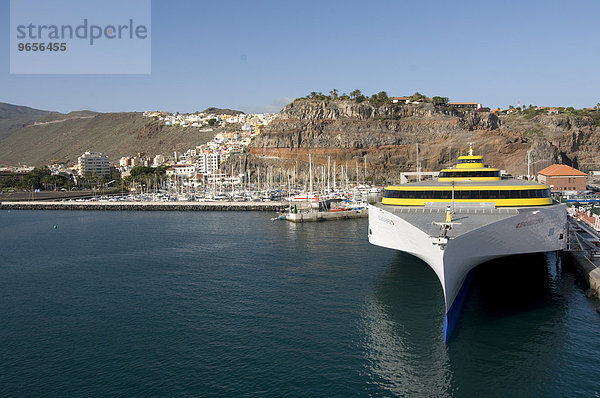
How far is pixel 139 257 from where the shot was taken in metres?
35.1

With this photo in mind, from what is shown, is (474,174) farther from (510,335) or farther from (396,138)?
(396,138)

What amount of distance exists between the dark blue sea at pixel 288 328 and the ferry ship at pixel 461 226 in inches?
88.9

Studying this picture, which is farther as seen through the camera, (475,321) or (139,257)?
(139,257)

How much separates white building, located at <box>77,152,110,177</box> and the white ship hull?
141357 mm

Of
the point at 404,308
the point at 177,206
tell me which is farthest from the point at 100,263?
the point at 177,206

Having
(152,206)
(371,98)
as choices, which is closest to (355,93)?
(371,98)

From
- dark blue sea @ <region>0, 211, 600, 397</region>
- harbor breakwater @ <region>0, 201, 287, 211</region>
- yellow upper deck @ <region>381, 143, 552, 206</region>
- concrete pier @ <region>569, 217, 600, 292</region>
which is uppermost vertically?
yellow upper deck @ <region>381, 143, 552, 206</region>

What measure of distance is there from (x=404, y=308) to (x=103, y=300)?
15.5 m

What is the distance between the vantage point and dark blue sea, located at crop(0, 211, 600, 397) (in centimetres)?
1484

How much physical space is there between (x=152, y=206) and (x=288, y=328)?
61885 mm

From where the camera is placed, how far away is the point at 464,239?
16.7m

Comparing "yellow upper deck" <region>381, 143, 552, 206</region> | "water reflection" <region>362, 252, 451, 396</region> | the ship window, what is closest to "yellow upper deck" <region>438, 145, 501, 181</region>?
the ship window

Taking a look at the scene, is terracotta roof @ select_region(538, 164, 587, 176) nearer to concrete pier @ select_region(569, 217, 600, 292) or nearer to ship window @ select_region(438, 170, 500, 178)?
concrete pier @ select_region(569, 217, 600, 292)

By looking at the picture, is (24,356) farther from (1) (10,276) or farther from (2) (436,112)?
(2) (436,112)
